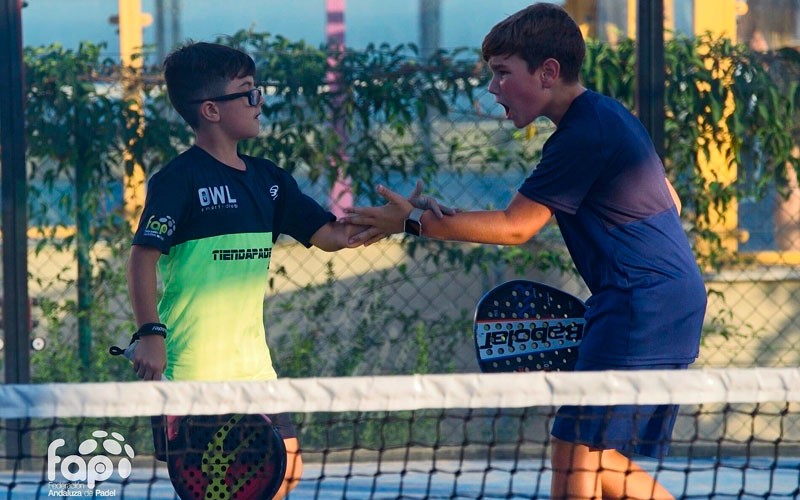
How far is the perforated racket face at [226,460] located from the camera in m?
3.46

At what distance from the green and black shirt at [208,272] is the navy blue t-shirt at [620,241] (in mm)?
829

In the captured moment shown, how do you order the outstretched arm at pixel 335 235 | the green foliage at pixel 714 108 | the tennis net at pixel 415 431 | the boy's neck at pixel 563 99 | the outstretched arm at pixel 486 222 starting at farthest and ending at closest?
the green foliage at pixel 714 108, the outstretched arm at pixel 335 235, the boy's neck at pixel 563 99, the outstretched arm at pixel 486 222, the tennis net at pixel 415 431

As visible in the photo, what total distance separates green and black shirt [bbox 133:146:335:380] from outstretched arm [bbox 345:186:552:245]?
1.40 ft

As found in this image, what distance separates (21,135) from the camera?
18.9ft

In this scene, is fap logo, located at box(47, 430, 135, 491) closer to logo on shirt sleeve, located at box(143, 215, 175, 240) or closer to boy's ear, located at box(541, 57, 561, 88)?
logo on shirt sleeve, located at box(143, 215, 175, 240)

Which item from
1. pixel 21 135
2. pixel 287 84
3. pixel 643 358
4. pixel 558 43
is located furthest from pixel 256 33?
pixel 643 358

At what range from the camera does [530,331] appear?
3.70m

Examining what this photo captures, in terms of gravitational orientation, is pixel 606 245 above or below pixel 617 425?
above

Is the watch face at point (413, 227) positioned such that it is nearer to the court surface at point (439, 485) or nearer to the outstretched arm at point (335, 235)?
the outstretched arm at point (335, 235)

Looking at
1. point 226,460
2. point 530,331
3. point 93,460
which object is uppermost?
point 530,331

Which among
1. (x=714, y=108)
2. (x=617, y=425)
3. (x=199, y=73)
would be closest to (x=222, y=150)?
(x=199, y=73)

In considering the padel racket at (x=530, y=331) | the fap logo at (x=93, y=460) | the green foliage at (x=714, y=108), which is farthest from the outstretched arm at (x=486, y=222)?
the green foliage at (x=714, y=108)

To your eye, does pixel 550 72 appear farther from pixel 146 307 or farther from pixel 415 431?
pixel 415 431

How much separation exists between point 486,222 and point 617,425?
2.06 feet
